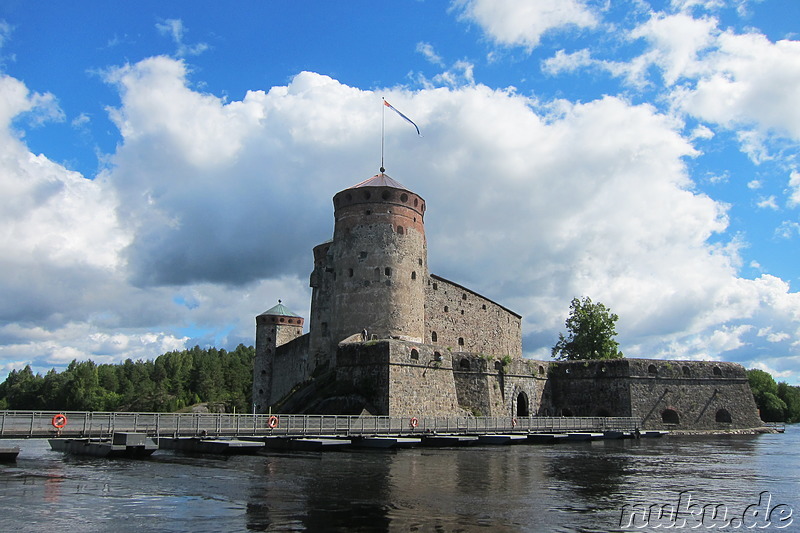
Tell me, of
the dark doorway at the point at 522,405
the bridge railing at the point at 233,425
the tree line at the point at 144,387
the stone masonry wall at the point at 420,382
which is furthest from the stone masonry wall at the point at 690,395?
the tree line at the point at 144,387

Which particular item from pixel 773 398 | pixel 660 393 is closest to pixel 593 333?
pixel 660 393

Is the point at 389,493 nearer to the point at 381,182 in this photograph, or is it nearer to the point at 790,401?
the point at 381,182

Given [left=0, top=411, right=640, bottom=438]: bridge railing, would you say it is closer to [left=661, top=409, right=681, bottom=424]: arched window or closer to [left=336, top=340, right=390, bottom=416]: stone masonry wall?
[left=336, top=340, right=390, bottom=416]: stone masonry wall

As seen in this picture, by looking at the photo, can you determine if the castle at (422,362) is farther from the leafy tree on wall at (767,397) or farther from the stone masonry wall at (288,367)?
the leafy tree on wall at (767,397)

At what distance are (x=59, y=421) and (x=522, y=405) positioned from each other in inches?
1258

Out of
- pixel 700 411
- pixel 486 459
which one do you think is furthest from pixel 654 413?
pixel 486 459

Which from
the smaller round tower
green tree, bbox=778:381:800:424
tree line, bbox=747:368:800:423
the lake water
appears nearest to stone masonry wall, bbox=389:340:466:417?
the lake water

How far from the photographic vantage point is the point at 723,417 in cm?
4875

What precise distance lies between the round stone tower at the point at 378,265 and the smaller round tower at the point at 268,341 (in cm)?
2165

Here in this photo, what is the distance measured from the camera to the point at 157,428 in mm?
24844

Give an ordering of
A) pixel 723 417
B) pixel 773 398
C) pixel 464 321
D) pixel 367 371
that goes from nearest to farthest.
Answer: pixel 367 371 < pixel 723 417 < pixel 464 321 < pixel 773 398

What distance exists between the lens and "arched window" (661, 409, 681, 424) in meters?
47.8

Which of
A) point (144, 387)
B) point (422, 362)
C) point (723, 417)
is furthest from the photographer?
point (144, 387)

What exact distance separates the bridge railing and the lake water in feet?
3.89
